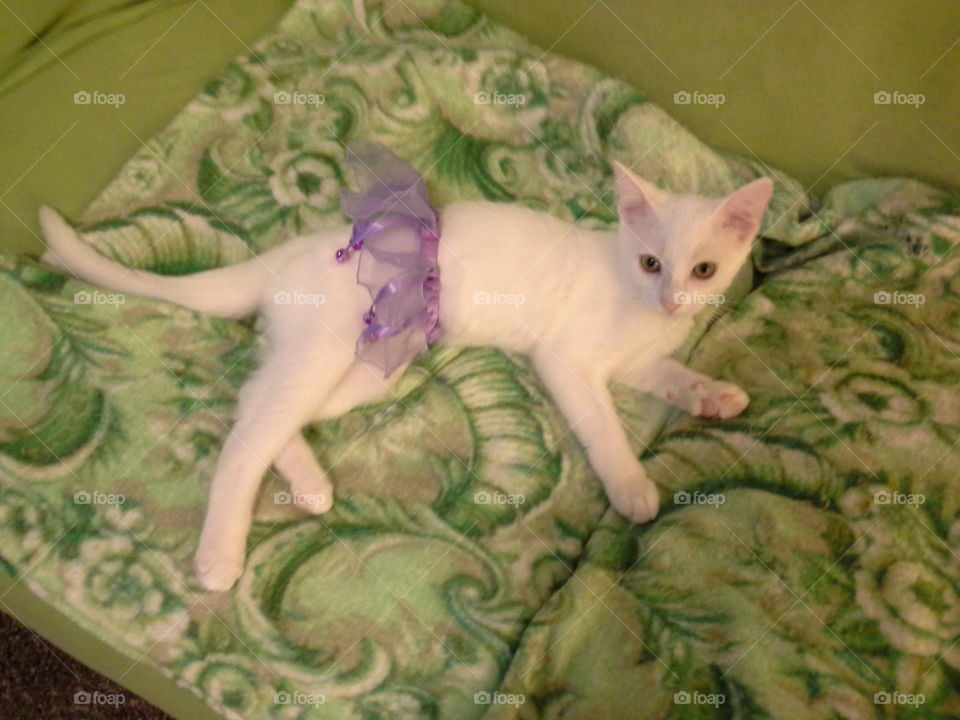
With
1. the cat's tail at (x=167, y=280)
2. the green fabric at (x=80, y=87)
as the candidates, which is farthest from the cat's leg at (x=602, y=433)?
the green fabric at (x=80, y=87)

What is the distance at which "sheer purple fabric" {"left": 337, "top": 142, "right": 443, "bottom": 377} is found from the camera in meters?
1.23

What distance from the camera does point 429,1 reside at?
5.50 feet

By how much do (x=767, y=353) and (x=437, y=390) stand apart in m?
0.65

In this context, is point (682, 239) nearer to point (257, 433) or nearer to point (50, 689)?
point (257, 433)

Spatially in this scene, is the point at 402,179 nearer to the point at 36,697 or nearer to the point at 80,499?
the point at 80,499

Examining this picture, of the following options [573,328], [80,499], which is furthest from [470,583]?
[80,499]

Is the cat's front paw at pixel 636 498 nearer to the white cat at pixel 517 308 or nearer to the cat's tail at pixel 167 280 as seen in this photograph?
the white cat at pixel 517 308

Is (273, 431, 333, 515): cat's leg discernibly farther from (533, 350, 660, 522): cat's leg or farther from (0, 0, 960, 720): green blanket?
(533, 350, 660, 522): cat's leg

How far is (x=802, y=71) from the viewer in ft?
4.79

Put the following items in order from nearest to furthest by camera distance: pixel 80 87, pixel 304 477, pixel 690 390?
A: 1. pixel 304 477
2. pixel 690 390
3. pixel 80 87

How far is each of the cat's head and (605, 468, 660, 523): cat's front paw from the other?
0.30m

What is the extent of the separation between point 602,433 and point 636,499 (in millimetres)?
135

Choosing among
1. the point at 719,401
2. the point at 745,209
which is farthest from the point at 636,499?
the point at 745,209

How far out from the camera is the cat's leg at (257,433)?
1118 millimetres
